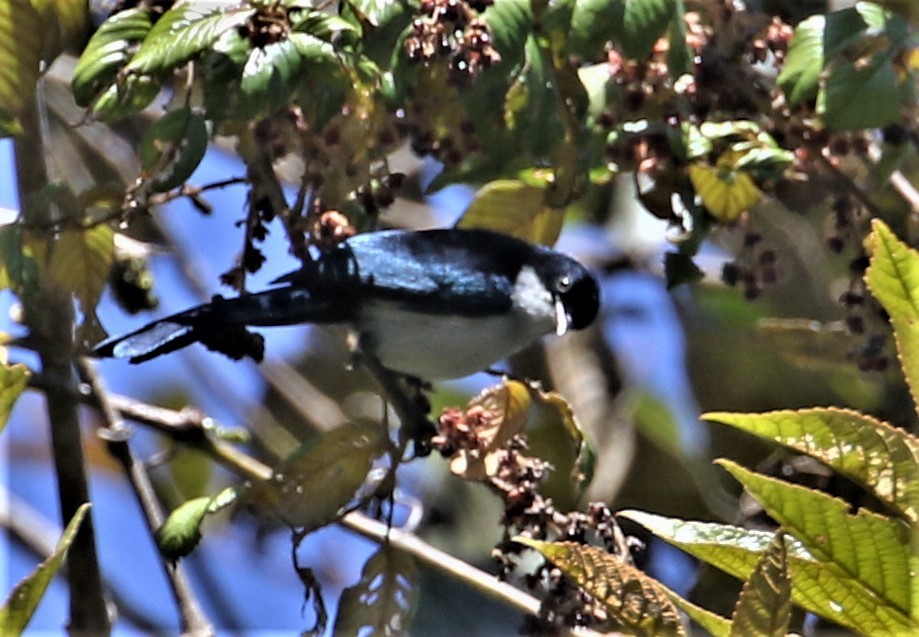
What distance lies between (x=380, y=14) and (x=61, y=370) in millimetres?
648

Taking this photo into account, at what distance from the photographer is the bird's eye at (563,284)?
7.70 ft

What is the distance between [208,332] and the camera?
1777 millimetres

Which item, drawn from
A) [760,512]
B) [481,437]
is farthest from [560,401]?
[760,512]

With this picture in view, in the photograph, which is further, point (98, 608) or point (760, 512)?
point (760, 512)

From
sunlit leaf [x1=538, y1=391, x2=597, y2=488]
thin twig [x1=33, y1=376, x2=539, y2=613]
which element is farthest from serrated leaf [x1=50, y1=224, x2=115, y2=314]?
sunlit leaf [x1=538, y1=391, x2=597, y2=488]

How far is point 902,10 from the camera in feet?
7.72

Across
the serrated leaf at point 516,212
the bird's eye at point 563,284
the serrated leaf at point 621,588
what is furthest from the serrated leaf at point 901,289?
the bird's eye at point 563,284

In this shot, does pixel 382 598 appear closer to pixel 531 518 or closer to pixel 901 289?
pixel 531 518

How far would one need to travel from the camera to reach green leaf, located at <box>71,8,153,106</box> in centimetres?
148

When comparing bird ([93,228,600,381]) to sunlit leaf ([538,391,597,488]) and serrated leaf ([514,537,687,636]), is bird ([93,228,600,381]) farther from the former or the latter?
serrated leaf ([514,537,687,636])

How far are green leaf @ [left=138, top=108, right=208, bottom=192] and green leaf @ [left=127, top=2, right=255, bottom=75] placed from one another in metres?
0.08

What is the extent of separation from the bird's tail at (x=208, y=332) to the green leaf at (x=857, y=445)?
2.69 feet

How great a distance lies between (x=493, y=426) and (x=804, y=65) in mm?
604

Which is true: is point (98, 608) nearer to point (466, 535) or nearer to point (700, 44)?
point (700, 44)
